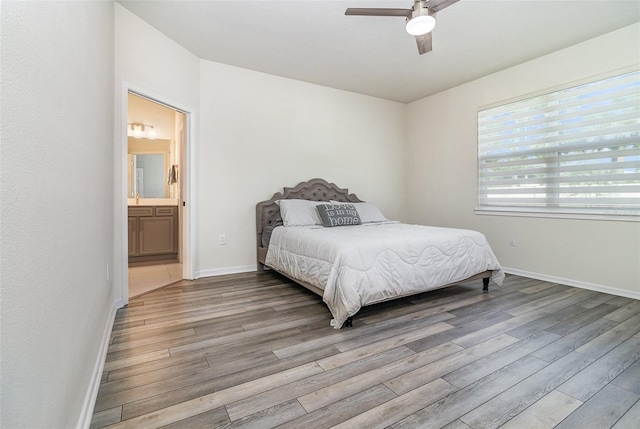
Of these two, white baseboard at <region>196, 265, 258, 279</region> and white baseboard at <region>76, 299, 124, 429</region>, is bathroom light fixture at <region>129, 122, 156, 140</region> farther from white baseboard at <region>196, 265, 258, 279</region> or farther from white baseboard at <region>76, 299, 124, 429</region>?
white baseboard at <region>76, 299, 124, 429</region>

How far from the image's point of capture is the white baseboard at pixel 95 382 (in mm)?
1222

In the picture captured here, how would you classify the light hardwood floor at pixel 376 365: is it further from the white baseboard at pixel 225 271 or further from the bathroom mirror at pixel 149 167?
the bathroom mirror at pixel 149 167

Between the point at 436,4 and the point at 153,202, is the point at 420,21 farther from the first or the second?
the point at 153,202

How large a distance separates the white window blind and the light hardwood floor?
1.17 metres

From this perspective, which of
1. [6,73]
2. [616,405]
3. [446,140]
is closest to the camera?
[6,73]

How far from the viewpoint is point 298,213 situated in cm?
374

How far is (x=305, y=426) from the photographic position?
126 cm

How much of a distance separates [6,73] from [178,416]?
1383 millimetres

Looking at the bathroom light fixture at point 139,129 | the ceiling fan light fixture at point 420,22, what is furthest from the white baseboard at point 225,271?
the ceiling fan light fixture at point 420,22

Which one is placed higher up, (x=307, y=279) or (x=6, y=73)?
(x=6, y=73)

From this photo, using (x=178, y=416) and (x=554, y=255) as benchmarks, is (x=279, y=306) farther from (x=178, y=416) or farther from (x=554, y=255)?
(x=554, y=255)

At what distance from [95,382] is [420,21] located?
2.90m

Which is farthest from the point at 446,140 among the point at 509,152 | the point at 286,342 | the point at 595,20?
the point at 286,342

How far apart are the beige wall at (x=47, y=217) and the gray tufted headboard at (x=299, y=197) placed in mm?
2377
